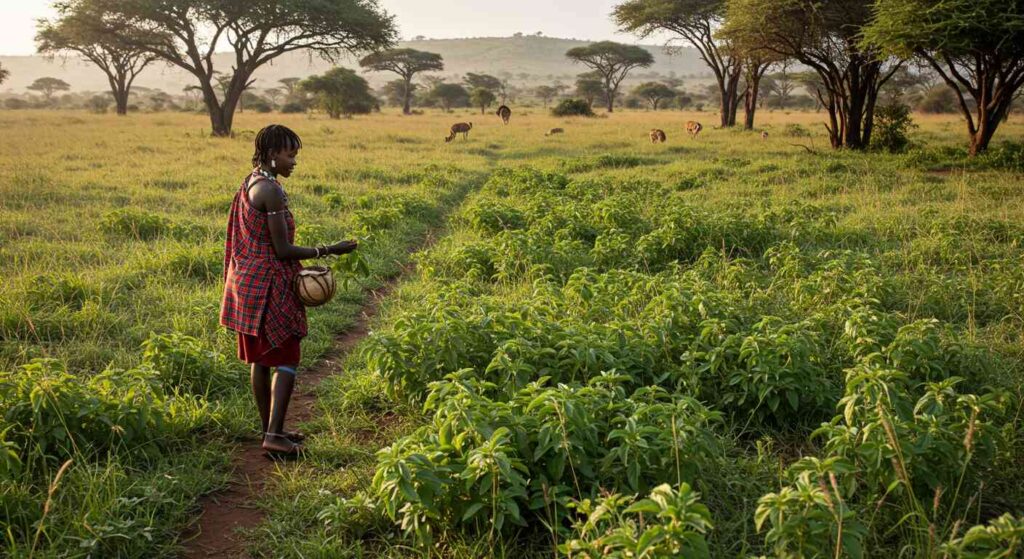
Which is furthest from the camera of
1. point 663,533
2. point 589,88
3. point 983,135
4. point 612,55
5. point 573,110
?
point 589,88

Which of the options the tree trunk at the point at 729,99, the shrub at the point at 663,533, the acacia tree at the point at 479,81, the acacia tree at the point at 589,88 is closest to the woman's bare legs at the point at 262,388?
the shrub at the point at 663,533

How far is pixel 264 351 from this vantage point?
3762mm

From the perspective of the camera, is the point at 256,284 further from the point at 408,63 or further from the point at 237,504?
the point at 408,63

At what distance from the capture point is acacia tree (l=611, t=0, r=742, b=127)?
92.1ft

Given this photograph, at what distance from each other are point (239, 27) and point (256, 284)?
85.5ft

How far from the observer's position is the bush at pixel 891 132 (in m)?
18.5

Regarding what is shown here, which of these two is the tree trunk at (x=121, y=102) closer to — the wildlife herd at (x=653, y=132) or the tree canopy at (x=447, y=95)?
the tree canopy at (x=447, y=95)

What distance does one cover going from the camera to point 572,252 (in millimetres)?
7438

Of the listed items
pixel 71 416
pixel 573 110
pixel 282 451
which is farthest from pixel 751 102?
pixel 71 416

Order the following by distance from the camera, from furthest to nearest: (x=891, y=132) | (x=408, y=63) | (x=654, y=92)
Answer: (x=654, y=92)
(x=408, y=63)
(x=891, y=132)

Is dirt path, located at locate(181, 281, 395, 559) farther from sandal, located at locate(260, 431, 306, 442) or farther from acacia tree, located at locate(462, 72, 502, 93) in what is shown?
acacia tree, located at locate(462, 72, 502, 93)

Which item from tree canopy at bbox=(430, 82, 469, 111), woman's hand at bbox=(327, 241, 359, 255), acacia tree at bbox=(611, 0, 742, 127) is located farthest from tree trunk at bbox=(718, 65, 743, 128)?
tree canopy at bbox=(430, 82, 469, 111)

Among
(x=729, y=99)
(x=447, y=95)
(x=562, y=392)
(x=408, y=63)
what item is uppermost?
(x=408, y=63)

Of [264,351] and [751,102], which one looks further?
[751,102]
